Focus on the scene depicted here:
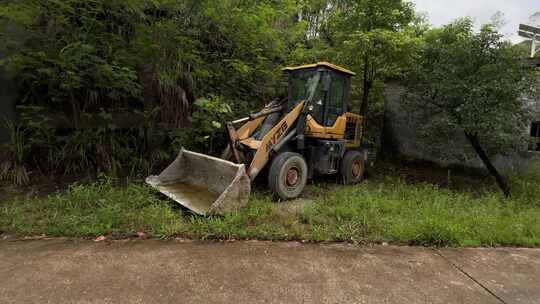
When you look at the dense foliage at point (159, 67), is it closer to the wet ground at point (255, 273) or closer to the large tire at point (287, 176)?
the large tire at point (287, 176)

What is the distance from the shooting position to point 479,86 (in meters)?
4.66

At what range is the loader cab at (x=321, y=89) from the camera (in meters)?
4.50

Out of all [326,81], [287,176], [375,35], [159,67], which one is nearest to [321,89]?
[326,81]

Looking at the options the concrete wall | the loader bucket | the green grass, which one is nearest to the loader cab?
the green grass

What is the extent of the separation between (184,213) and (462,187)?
18.5ft

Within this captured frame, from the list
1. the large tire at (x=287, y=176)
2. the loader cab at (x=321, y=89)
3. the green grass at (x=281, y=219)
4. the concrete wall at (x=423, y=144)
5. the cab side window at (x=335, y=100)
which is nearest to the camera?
the green grass at (x=281, y=219)

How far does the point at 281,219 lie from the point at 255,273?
106 cm

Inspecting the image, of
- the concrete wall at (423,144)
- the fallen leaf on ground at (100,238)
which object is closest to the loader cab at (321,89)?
the concrete wall at (423,144)

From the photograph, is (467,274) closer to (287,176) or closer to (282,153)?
(287,176)

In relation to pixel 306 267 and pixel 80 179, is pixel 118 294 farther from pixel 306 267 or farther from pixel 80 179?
pixel 80 179

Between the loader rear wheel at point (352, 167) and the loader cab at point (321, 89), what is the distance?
0.84 m

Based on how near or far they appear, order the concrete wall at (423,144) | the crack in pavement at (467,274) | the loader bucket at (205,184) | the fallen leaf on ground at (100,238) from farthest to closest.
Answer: the concrete wall at (423,144), the loader bucket at (205,184), the fallen leaf on ground at (100,238), the crack in pavement at (467,274)

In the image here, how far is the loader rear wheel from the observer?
5148 mm

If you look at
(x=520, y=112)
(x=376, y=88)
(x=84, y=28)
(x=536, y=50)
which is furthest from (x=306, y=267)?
(x=536, y=50)
